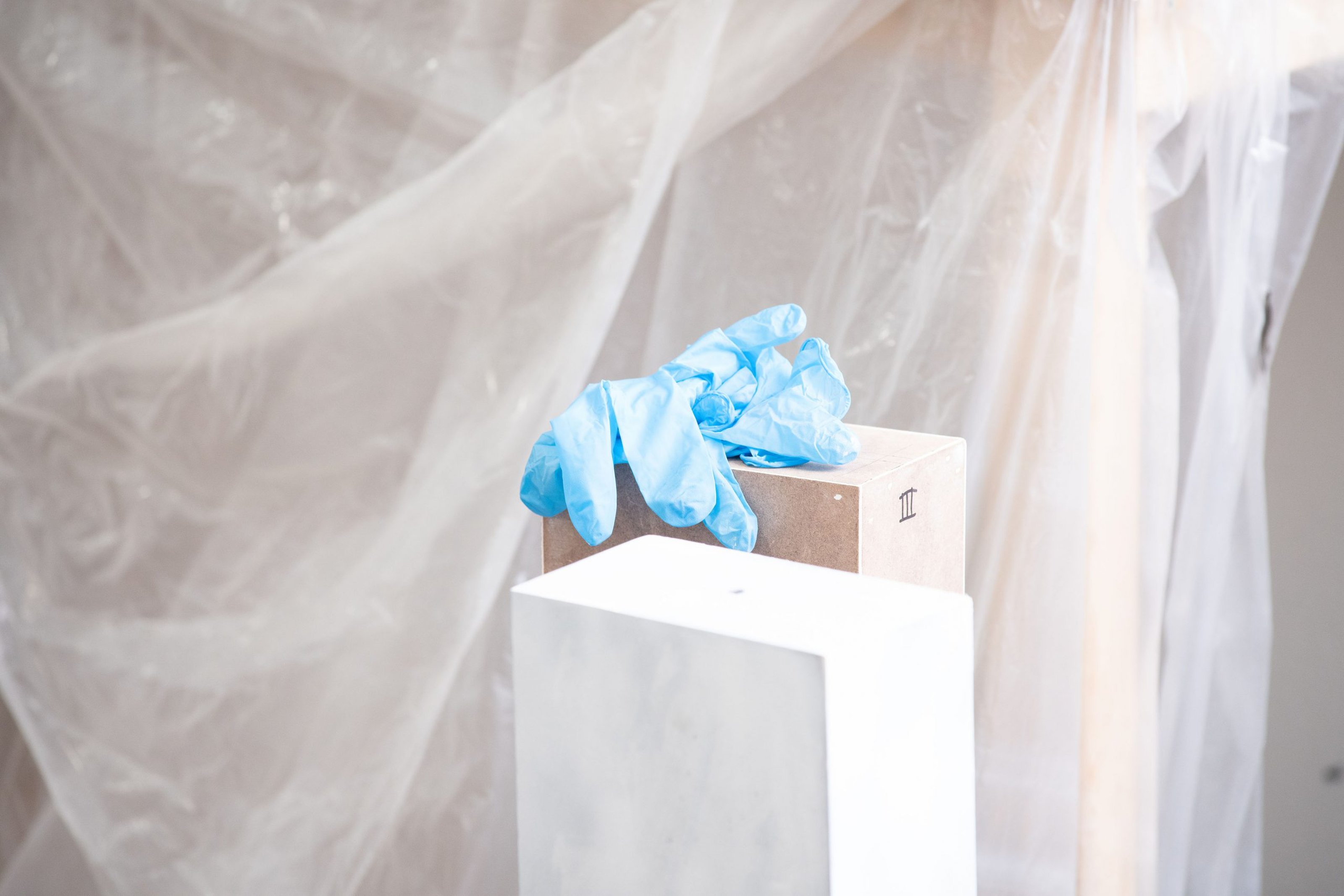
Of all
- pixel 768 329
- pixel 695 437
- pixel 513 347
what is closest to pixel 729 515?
pixel 695 437

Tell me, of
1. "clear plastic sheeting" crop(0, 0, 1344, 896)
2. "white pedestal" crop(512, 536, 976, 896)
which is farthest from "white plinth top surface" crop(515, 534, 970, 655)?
"clear plastic sheeting" crop(0, 0, 1344, 896)

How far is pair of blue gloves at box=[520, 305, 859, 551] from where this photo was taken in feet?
2.57

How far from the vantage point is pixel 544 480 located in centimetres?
84

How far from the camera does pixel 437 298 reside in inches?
41.7

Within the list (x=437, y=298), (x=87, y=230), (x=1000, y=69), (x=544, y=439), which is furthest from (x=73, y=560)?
(x=1000, y=69)

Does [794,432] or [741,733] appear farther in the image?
[794,432]

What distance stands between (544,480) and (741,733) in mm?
319

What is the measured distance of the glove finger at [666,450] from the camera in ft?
2.56

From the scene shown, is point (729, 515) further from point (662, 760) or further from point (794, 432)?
point (662, 760)

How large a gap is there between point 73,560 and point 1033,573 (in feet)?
3.20

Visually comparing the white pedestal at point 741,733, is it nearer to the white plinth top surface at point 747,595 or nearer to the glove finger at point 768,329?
the white plinth top surface at point 747,595

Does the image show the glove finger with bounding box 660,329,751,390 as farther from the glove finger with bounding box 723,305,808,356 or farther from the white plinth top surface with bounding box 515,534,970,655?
the white plinth top surface with bounding box 515,534,970,655

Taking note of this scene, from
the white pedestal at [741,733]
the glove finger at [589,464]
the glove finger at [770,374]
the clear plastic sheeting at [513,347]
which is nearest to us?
the white pedestal at [741,733]

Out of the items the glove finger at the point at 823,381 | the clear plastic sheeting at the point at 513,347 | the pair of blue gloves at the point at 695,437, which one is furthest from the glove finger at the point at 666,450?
the clear plastic sheeting at the point at 513,347
